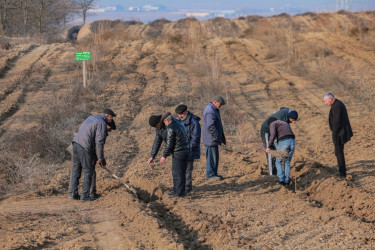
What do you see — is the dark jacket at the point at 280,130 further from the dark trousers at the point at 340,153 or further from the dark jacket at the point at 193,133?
the dark jacket at the point at 193,133

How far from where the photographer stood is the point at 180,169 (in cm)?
916

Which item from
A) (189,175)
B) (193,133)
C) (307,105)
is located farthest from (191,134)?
(307,105)

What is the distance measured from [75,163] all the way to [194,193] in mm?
2209

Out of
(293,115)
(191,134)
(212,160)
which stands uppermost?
(293,115)

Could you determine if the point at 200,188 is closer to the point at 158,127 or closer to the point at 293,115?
the point at 158,127

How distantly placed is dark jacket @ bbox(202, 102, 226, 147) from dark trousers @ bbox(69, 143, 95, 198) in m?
2.31

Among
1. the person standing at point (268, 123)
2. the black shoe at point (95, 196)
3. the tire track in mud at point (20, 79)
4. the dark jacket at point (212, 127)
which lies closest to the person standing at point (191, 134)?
the dark jacket at point (212, 127)

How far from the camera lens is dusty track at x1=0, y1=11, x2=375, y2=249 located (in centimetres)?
730

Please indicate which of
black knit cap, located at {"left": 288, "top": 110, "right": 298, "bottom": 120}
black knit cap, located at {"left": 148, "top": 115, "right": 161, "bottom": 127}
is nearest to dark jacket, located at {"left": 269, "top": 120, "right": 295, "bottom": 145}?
black knit cap, located at {"left": 288, "top": 110, "right": 298, "bottom": 120}

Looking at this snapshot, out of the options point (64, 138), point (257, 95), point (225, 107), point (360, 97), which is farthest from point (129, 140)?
point (360, 97)

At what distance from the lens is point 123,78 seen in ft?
70.7

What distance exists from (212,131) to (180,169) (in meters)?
1.39

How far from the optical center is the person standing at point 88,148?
905 cm

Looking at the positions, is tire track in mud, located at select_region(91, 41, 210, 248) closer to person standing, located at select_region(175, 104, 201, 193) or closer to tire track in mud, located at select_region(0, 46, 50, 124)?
person standing, located at select_region(175, 104, 201, 193)
